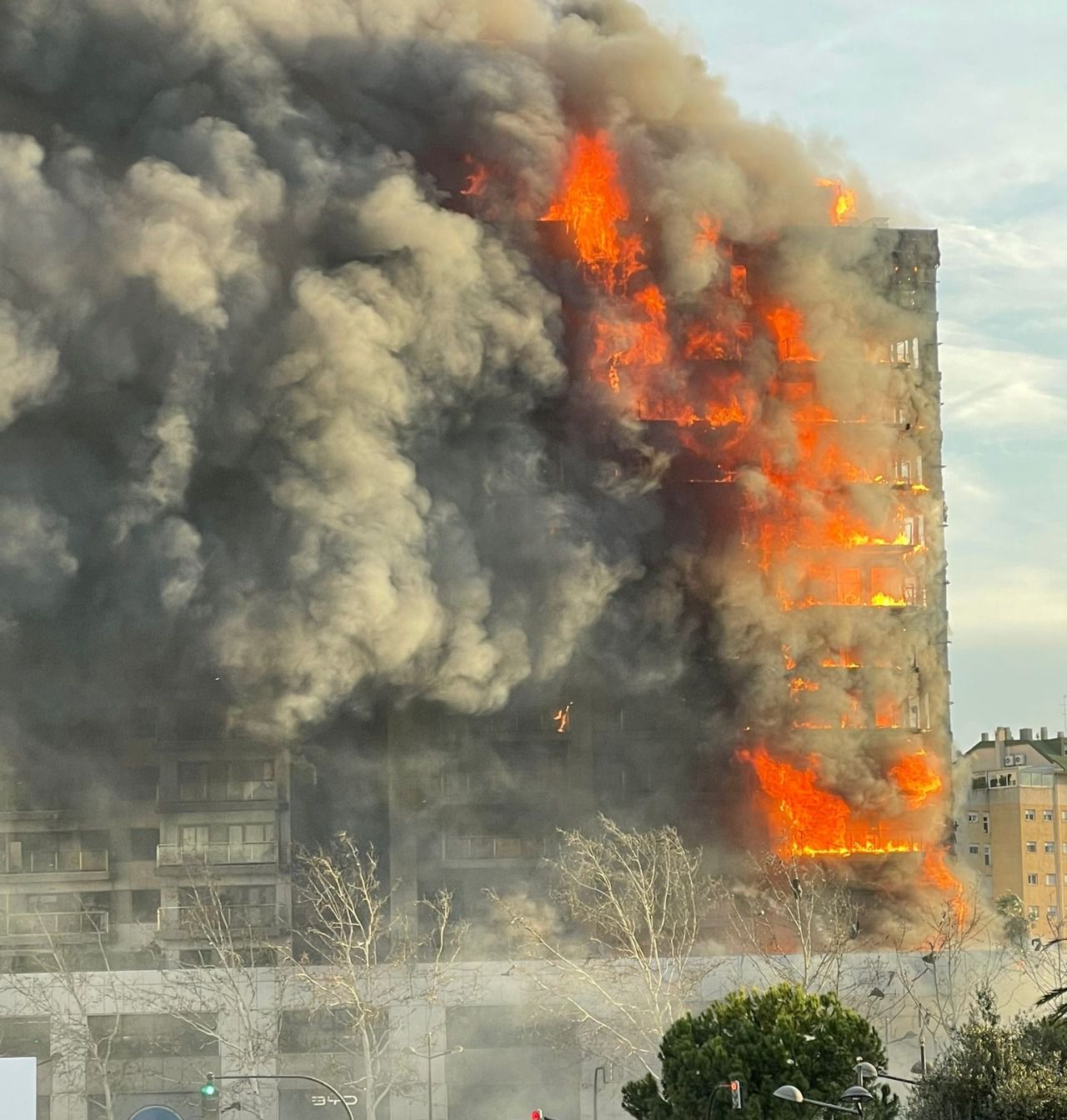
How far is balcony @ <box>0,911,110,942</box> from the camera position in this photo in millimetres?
77562

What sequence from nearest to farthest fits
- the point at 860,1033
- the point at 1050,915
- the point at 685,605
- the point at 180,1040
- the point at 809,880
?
the point at 860,1033, the point at 180,1040, the point at 809,880, the point at 685,605, the point at 1050,915

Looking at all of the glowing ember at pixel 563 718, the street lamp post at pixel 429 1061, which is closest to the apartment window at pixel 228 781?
the glowing ember at pixel 563 718

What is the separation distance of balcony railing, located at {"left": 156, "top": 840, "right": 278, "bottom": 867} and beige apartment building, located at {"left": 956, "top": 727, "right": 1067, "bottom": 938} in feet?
164

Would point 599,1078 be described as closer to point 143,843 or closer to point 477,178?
point 143,843

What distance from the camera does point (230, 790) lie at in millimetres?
80875

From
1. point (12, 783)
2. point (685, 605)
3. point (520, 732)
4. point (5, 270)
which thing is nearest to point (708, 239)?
point (685, 605)

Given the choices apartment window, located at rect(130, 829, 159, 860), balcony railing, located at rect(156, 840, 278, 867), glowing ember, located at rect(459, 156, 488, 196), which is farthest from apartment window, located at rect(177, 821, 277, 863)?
glowing ember, located at rect(459, 156, 488, 196)

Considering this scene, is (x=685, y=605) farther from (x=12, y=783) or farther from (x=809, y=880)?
(x=12, y=783)

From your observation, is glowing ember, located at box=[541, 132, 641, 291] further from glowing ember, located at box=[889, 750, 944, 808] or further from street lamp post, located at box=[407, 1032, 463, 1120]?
street lamp post, located at box=[407, 1032, 463, 1120]

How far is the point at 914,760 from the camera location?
7944 centimetres

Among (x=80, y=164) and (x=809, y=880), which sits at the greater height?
(x=80, y=164)

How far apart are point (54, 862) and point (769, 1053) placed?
4605cm

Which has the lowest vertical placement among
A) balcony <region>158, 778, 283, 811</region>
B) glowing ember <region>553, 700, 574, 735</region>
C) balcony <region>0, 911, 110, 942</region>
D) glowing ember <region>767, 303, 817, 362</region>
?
balcony <region>0, 911, 110, 942</region>

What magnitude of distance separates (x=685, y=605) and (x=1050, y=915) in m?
47.4
